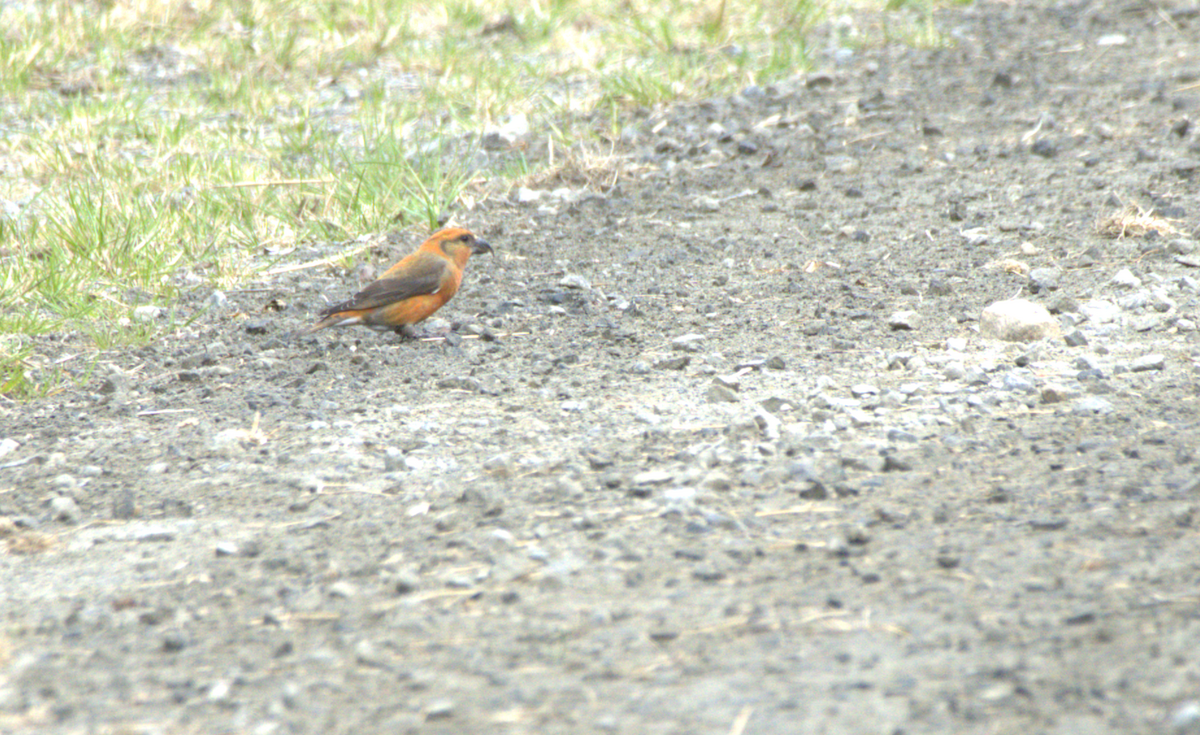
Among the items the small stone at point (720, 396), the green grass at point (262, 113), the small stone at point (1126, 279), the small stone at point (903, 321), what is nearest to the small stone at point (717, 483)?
A: the small stone at point (720, 396)

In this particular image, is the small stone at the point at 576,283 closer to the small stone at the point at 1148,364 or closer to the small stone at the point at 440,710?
the small stone at the point at 1148,364

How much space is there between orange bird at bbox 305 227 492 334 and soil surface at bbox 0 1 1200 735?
133 millimetres

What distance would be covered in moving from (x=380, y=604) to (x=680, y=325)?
7.76 ft

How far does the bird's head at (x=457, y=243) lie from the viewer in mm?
5312

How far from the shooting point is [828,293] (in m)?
5.12

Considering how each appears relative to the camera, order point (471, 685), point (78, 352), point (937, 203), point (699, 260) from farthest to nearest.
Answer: point (937, 203) → point (699, 260) → point (78, 352) → point (471, 685)

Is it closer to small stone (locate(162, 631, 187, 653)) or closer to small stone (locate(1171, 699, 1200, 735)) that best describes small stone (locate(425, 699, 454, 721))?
small stone (locate(162, 631, 187, 653))

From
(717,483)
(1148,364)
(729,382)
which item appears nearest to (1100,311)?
(1148,364)

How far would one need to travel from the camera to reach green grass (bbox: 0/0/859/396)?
18.7ft

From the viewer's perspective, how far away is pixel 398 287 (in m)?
4.96

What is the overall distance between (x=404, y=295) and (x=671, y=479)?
6.43 feet

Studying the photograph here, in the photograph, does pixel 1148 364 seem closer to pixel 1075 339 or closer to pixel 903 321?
pixel 1075 339

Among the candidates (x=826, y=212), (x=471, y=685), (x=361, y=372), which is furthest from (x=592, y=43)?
(x=471, y=685)

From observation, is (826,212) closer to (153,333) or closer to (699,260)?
(699,260)
